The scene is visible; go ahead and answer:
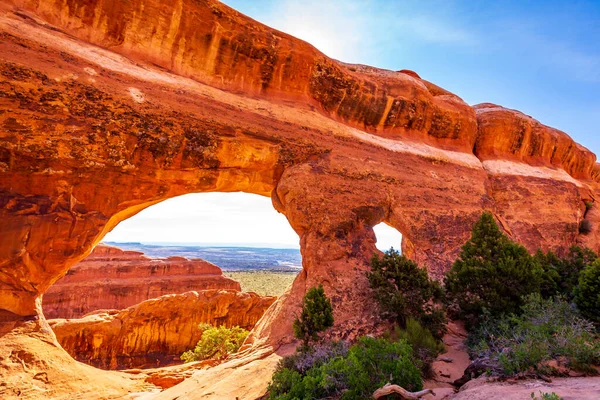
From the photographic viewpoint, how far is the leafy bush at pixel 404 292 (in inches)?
374

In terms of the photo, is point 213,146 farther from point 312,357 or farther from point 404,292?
point 404,292

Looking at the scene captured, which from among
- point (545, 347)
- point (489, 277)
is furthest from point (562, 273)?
point (545, 347)

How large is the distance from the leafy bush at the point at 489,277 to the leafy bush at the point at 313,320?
4710mm

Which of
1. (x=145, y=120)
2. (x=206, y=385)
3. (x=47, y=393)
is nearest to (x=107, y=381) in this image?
(x=47, y=393)

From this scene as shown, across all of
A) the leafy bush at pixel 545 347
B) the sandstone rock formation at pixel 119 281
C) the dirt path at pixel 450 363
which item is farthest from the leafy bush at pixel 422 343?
the sandstone rock formation at pixel 119 281

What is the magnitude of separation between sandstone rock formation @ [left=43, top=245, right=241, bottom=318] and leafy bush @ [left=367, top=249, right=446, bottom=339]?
38108 millimetres

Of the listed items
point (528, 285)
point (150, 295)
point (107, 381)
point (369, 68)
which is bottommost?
point (150, 295)

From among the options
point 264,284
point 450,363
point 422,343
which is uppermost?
point 422,343

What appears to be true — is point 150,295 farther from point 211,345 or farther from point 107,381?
point 107,381

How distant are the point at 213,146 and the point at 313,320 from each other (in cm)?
780

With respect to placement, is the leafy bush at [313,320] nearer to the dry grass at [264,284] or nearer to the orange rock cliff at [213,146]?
the orange rock cliff at [213,146]

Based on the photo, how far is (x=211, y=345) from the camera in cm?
1830

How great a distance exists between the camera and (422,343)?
26.5ft

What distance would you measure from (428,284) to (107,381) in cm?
1183
